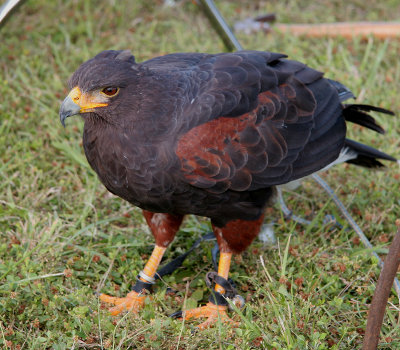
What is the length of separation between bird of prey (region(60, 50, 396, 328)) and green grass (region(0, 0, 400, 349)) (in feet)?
0.82

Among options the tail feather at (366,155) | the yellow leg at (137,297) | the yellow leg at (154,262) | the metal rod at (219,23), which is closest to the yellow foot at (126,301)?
the yellow leg at (137,297)

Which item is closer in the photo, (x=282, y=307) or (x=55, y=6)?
(x=282, y=307)

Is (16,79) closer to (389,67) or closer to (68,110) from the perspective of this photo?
(68,110)

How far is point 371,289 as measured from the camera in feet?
11.9

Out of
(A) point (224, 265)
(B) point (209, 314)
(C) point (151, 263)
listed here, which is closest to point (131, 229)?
(C) point (151, 263)

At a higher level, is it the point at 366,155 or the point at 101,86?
the point at 101,86

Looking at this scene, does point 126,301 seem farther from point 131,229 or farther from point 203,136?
point 203,136

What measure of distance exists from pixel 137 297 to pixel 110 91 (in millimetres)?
1409

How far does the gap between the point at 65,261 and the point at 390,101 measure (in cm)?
348

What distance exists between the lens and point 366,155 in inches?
167

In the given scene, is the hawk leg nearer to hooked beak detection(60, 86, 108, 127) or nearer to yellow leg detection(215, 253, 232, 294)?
yellow leg detection(215, 253, 232, 294)

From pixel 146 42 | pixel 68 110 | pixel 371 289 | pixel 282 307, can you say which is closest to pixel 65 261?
pixel 68 110

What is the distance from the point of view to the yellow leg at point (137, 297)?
144 inches

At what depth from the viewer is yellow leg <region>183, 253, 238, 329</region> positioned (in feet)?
11.6
